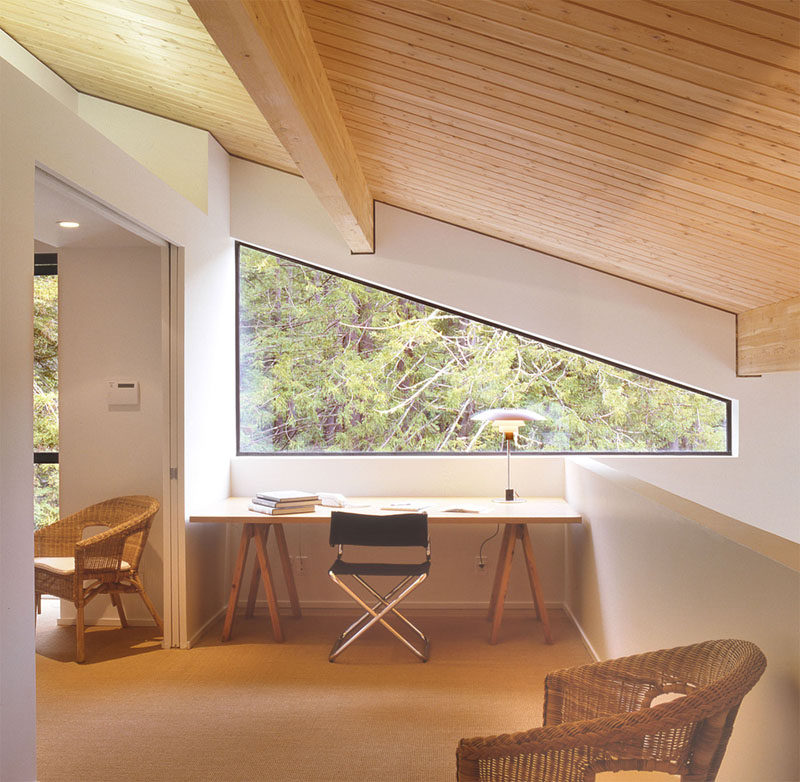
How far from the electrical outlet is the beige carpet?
0.40 metres

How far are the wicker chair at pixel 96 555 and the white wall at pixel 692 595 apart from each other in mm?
2558

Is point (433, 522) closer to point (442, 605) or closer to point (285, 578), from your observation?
point (442, 605)

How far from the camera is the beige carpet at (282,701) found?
9.86 feet

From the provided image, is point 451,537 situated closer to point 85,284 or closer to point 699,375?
point 699,375

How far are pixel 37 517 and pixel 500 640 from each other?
3.38 m

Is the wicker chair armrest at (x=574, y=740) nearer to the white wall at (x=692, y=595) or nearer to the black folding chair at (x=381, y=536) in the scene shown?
the white wall at (x=692, y=595)

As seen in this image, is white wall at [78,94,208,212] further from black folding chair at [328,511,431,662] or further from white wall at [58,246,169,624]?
black folding chair at [328,511,431,662]

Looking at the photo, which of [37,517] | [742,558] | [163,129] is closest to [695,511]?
[742,558]

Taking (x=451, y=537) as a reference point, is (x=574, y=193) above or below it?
above

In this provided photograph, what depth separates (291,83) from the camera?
243 cm

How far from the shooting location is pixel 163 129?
4562 mm

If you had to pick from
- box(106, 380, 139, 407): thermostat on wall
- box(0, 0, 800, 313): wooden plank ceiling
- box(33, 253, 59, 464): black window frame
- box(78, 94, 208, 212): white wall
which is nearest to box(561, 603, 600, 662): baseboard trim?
box(0, 0, 800, 313): wooden plank ceiling

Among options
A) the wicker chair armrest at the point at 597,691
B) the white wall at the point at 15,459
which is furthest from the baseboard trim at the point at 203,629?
the wicker chair armrest at the point at 597,691

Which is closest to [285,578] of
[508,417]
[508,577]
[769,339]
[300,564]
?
[300,564]
